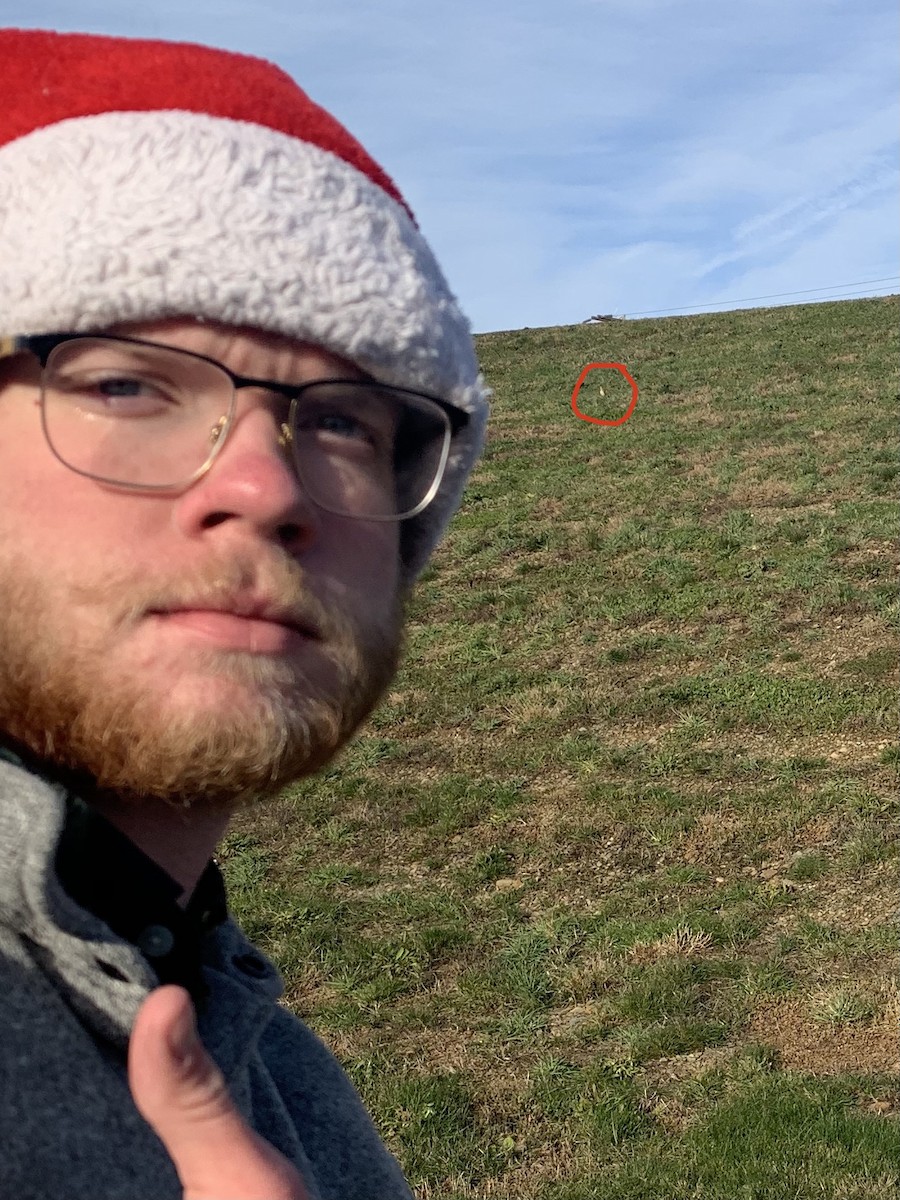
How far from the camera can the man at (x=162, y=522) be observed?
974 millimetres

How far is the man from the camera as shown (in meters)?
0.97

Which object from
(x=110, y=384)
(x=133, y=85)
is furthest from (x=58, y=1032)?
(x=133, y=85)

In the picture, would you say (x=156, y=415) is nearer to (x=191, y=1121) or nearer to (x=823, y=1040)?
(x=191, y=1121)

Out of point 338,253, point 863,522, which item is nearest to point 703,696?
point 863,522

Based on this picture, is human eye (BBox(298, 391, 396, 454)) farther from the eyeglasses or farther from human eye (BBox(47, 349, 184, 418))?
human eye (BBox(47, 349, 184, 418))

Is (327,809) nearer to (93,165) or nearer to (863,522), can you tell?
(93,165)

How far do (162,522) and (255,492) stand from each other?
0.10m

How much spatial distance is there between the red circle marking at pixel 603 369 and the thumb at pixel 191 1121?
15.2 metres

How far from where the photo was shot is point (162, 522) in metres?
1.15

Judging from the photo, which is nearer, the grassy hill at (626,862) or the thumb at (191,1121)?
the thumb at (191,1121)

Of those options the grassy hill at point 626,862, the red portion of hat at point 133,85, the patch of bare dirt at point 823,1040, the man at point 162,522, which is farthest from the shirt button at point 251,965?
the patch of bare dirt at point 823,1040

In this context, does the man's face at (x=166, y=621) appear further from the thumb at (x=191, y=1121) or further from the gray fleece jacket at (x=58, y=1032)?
the thumb at (x=191, y=1121)

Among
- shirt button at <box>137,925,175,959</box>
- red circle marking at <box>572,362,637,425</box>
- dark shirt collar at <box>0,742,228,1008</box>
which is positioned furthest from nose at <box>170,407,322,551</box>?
red circle marking at <box>572,362,637,425</box>

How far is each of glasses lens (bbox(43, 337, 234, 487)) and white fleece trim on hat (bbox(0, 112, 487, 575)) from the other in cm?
5
